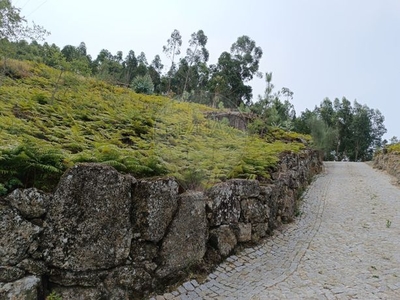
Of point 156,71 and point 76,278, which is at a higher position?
point 156,71

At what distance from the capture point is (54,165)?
9.42ft

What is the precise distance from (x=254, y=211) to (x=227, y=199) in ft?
2.55

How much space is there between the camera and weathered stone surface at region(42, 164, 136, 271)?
2.46 m

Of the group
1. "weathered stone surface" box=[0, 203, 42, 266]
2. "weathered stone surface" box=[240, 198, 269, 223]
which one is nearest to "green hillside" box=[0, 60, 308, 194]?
"weathered stone surface" box=[0, 203, 42, 266]

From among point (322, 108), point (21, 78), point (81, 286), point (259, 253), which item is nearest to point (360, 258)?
point (259, 253)

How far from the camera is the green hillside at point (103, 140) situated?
9.25ft

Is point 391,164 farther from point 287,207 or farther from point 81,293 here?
point 81,293

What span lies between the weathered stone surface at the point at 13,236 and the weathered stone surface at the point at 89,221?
141 mm

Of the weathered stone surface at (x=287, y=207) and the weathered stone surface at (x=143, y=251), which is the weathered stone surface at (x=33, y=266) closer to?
the weathered stone surface at (x=143, y=251)

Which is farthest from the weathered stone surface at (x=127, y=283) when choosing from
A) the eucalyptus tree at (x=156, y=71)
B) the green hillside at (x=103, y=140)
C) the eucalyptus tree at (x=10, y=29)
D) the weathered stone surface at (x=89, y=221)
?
the eucalyptus tree at (x=156, y=71)

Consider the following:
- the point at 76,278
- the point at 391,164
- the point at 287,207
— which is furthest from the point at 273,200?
the point at 391,164

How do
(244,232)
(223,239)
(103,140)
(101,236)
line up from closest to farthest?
(101,236)
(223,239)
(244,232)
(103,140)

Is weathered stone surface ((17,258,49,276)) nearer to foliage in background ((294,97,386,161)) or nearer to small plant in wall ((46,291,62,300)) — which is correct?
small plant in wall ((46,291,62,300))

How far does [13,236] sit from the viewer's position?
2.24 m
